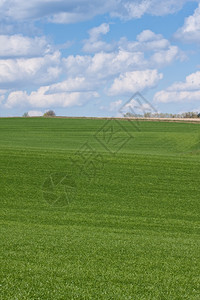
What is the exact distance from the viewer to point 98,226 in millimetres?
13008

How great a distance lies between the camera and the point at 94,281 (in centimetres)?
736

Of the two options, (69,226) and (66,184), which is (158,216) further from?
(66,184)

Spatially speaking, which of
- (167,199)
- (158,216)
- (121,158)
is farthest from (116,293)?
(121,158)

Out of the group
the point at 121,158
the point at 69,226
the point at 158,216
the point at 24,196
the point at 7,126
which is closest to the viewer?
the point at 69,226

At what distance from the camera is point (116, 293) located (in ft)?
22.7

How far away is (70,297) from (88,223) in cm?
663

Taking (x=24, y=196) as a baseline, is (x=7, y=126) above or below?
above

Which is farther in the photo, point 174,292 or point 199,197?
point 199,197

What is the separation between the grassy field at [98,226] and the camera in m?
7.32

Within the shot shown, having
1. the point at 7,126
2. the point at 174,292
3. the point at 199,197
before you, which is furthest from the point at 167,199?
the point at 7,126

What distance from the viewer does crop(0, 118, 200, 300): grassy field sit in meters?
7.32

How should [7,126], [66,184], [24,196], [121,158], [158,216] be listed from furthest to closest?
[7,126] → [121,158] → [66,184] → [24,196] → [158,216]

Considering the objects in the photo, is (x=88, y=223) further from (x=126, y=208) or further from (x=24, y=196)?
(x=24, y=196)

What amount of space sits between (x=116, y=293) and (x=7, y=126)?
4523 cm
